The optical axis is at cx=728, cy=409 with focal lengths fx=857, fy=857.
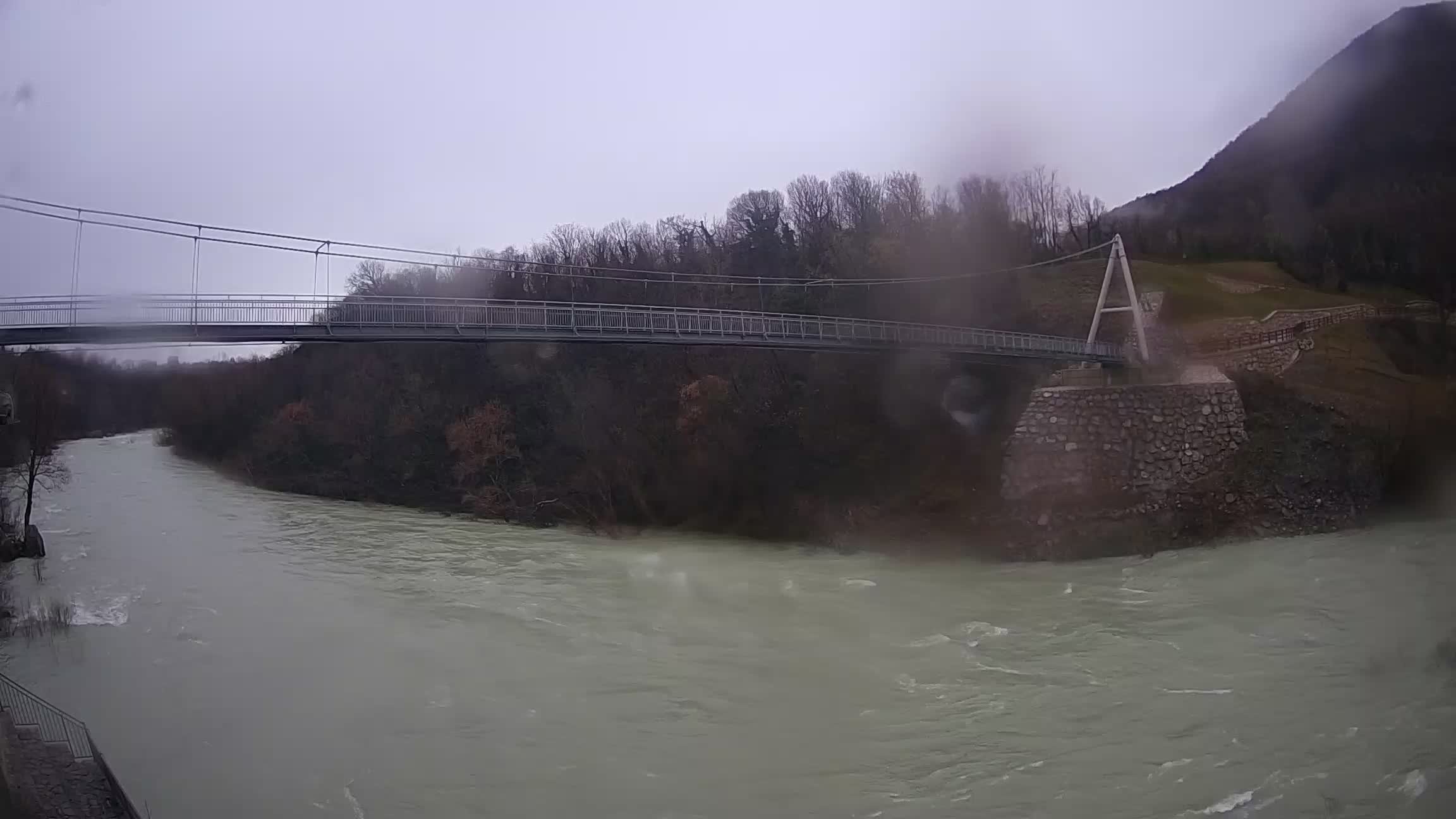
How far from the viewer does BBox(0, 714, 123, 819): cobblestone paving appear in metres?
7.20

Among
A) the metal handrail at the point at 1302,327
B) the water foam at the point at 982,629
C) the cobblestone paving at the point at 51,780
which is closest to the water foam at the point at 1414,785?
the water foam at the point at 982,629

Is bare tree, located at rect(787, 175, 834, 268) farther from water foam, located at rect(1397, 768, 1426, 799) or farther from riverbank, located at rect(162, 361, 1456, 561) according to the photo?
water foam, located at rect(1397, 768, 1426, 799)

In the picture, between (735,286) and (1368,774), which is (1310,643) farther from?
(735,286)

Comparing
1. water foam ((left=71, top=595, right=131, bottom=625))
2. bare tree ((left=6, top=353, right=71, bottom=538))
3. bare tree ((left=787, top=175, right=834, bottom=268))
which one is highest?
bare tree ((left=787, top=175, right=834, bottom=268))

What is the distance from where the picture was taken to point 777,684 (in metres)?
9.98

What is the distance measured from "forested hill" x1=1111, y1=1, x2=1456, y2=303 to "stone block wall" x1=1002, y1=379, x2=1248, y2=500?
3.21 m

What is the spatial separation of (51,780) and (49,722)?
206cm

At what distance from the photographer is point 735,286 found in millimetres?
25891

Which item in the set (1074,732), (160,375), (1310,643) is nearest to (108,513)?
(160,375)

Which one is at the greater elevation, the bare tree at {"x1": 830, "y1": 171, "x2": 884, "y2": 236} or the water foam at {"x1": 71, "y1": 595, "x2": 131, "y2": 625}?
the bare tree at {"x1": 830, "y1": 171, "x2": 884, "y2": 236}

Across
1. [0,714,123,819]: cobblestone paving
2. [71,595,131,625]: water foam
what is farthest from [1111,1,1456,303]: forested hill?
[71,595,131,625]: water foam

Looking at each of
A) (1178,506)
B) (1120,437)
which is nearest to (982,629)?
(1178,506)

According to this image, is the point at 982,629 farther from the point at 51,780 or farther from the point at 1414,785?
the point at 51,780

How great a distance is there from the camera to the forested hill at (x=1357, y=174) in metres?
9.25
